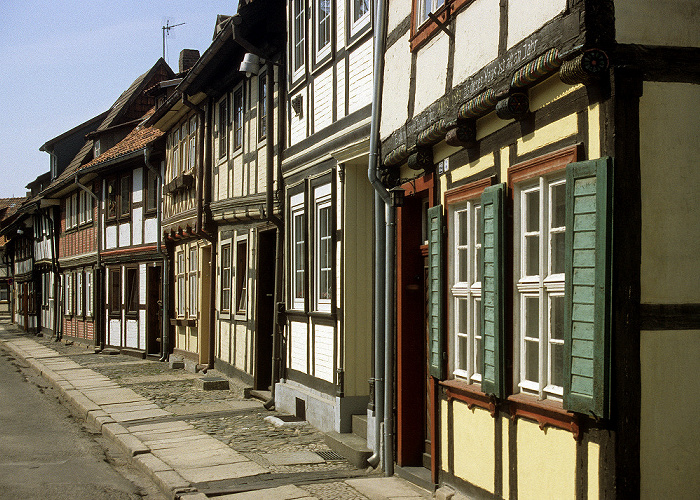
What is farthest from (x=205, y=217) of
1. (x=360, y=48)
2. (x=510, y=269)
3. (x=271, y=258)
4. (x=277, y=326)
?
(x=510, y=269)

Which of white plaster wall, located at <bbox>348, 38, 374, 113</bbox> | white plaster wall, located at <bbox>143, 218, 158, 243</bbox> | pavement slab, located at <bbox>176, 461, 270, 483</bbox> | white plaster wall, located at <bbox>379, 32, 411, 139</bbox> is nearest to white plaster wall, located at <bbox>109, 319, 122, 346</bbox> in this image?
white plaster wall, located at <bbox>143, 218, 158, 243</bbox>

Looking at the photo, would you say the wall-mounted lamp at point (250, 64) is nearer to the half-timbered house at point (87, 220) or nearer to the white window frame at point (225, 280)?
the white window frame at point (225, 280)

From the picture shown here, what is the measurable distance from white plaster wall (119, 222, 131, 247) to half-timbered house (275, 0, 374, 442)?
44.8 ft

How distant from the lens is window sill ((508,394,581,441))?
4.96 metres

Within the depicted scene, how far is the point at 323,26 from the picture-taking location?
11719 millimetres

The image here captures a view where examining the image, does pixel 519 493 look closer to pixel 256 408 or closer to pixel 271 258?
pixel 256 408

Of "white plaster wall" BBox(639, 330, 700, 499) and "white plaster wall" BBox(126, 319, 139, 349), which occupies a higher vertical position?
"white plaster wall" BBox(639, 330, 700, 499)

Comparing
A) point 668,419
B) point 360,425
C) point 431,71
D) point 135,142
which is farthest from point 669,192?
point 135,142

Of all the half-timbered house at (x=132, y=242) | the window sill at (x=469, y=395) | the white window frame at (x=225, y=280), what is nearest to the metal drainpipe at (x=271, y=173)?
the white window frame at (x=225, y=280)

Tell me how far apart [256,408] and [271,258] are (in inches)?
103

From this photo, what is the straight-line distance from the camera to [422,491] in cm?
783

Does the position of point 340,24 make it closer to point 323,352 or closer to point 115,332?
point 323,352

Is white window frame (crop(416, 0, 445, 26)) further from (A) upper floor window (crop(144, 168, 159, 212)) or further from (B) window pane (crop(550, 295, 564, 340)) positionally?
(A) upper floor window (crop(144, 168, 159, 212))

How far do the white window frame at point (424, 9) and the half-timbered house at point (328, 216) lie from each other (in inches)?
68.2
